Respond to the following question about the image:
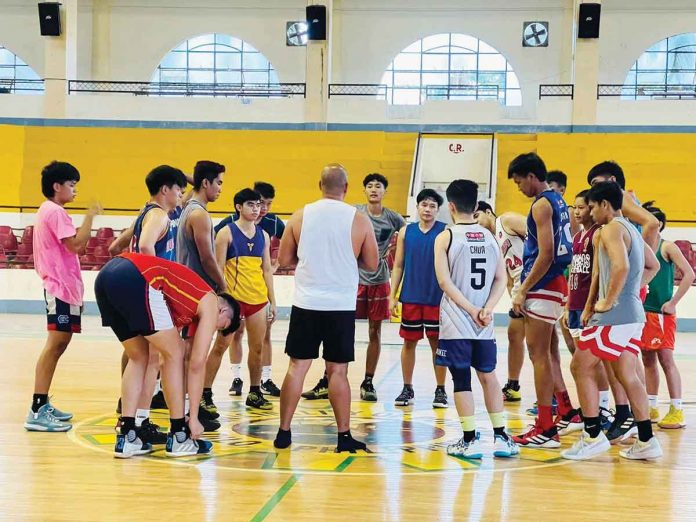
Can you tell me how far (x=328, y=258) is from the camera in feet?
18.0

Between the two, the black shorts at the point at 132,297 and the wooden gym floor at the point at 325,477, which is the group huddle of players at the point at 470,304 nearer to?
the black shorts at the point at 132,297

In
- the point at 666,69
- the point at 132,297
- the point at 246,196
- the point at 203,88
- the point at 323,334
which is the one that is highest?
the point at 666,69

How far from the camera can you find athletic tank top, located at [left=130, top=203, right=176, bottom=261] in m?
5.46

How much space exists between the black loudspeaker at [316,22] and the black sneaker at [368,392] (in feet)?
46.6

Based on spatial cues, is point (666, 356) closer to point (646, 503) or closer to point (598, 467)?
point (598, 467)

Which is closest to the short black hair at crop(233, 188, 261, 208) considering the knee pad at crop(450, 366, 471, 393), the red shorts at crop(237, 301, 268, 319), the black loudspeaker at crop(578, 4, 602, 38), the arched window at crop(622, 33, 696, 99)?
the red shorts at crop(237, 301, 268, 319)

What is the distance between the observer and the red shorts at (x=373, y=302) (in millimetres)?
7750

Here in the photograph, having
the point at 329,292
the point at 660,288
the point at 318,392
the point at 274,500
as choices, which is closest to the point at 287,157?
the point at 318,392

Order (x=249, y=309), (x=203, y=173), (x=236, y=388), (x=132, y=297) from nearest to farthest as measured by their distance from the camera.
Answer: (x=132, y=297) < (x=203, y=173) < (x=249, y=309) < (x=236, y=388)

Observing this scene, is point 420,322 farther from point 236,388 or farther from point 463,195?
point 463,195

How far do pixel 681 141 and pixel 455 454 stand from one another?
50.7ft

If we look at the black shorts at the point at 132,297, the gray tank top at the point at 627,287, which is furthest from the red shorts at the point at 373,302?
the black shorts at the point at 132,297

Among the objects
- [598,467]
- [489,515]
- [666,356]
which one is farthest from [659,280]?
[489,515]

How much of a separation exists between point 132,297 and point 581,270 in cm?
270
